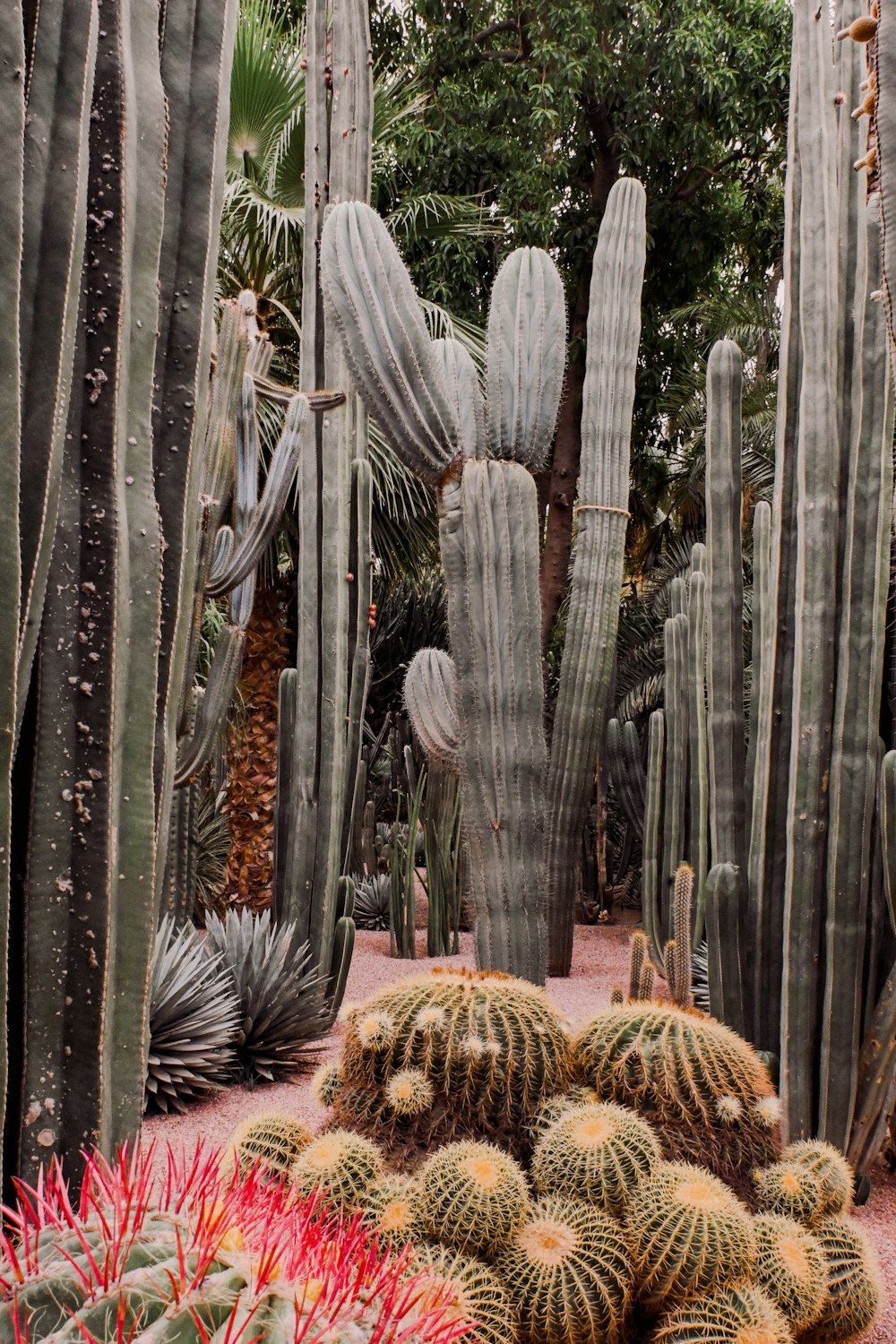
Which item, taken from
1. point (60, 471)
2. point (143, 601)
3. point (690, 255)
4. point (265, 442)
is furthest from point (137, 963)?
point (690, 255)

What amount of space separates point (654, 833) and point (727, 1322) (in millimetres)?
4246

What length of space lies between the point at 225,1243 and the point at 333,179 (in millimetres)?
5767

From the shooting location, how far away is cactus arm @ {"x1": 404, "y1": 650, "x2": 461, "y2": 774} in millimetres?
5626

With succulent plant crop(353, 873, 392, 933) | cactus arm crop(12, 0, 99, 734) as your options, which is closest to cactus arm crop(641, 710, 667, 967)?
succulent plant crop(353, 873, 392, 933)

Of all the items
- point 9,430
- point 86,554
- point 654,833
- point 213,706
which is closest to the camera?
point 9,430

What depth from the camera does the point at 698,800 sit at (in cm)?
581

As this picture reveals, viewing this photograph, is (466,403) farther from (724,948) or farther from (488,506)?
(724,948)

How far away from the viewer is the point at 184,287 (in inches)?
67.7

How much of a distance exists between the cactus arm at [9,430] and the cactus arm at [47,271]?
4cm

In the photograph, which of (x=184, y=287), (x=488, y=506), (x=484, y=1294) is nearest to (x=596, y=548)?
(x=488, y=506)

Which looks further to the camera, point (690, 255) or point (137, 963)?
point (690, 255)

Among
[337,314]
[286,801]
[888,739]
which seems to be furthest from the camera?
[286,801]

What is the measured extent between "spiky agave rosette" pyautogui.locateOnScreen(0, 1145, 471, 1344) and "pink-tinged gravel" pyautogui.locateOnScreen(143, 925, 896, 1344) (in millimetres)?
163

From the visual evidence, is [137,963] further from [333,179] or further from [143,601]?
[333,179]
